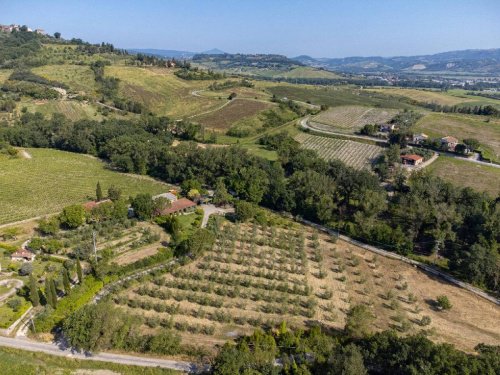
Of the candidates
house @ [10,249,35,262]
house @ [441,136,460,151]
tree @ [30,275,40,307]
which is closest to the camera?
tree @ [30,275,40,307]

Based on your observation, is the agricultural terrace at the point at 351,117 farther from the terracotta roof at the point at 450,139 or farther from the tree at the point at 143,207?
the tree at the point at 143,207

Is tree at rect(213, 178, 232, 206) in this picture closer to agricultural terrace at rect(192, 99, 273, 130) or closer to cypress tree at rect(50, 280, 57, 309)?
cypress tree at rect(50, 280, 57, 309)

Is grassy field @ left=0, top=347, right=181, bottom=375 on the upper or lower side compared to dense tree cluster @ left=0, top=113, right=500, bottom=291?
lower

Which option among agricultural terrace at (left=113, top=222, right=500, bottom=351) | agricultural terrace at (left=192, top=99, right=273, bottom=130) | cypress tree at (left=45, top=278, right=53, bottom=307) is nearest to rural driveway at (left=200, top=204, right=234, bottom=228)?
agricultural terrace at (left=113, top=222, right=500, bottom=351)

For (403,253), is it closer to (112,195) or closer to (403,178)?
(403,178)

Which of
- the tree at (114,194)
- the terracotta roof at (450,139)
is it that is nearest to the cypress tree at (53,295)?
the tree at (114,194)

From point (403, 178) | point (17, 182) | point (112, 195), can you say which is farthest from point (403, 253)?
point (17, 182)

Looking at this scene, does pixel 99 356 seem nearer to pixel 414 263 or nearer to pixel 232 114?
pixel 414 263
